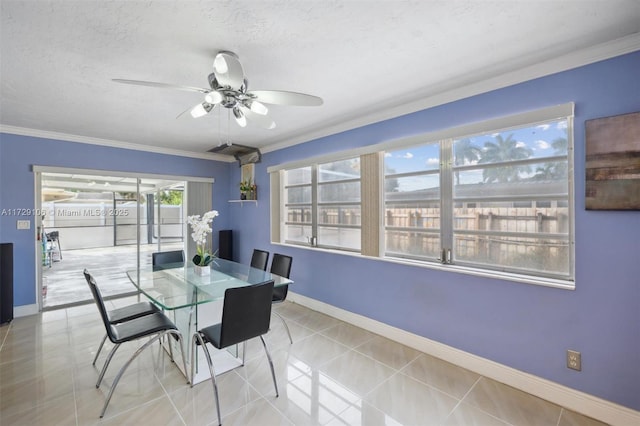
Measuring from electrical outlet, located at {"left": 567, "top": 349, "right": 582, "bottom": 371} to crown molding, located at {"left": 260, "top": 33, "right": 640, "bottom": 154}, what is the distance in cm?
201

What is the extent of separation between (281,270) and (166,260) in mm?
1522

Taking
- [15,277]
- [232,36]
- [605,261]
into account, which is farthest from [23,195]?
[605,261]

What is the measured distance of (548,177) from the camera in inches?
82.8

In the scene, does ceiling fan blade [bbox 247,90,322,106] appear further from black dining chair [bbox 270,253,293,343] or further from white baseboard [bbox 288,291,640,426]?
white baseboard [bbox 288,291,640,426]

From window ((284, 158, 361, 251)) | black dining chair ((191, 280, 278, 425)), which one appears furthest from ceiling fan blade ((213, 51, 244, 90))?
window ((284, 158, 361, 251))

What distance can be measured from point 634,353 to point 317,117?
127 inches

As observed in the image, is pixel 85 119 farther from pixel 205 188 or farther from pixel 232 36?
pixel 232 36

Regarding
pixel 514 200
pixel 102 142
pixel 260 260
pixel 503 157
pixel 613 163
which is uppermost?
pixel 102 142

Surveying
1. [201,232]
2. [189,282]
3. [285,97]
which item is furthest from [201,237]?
[285,97]

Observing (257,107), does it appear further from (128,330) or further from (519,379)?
(519,379)

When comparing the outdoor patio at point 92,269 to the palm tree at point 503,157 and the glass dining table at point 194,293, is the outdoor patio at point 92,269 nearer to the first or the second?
the glass dining table at point 194,293

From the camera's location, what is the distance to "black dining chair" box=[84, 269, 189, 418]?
6.41 feet

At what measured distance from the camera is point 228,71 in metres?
1.70

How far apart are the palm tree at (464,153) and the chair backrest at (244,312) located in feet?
6.47
